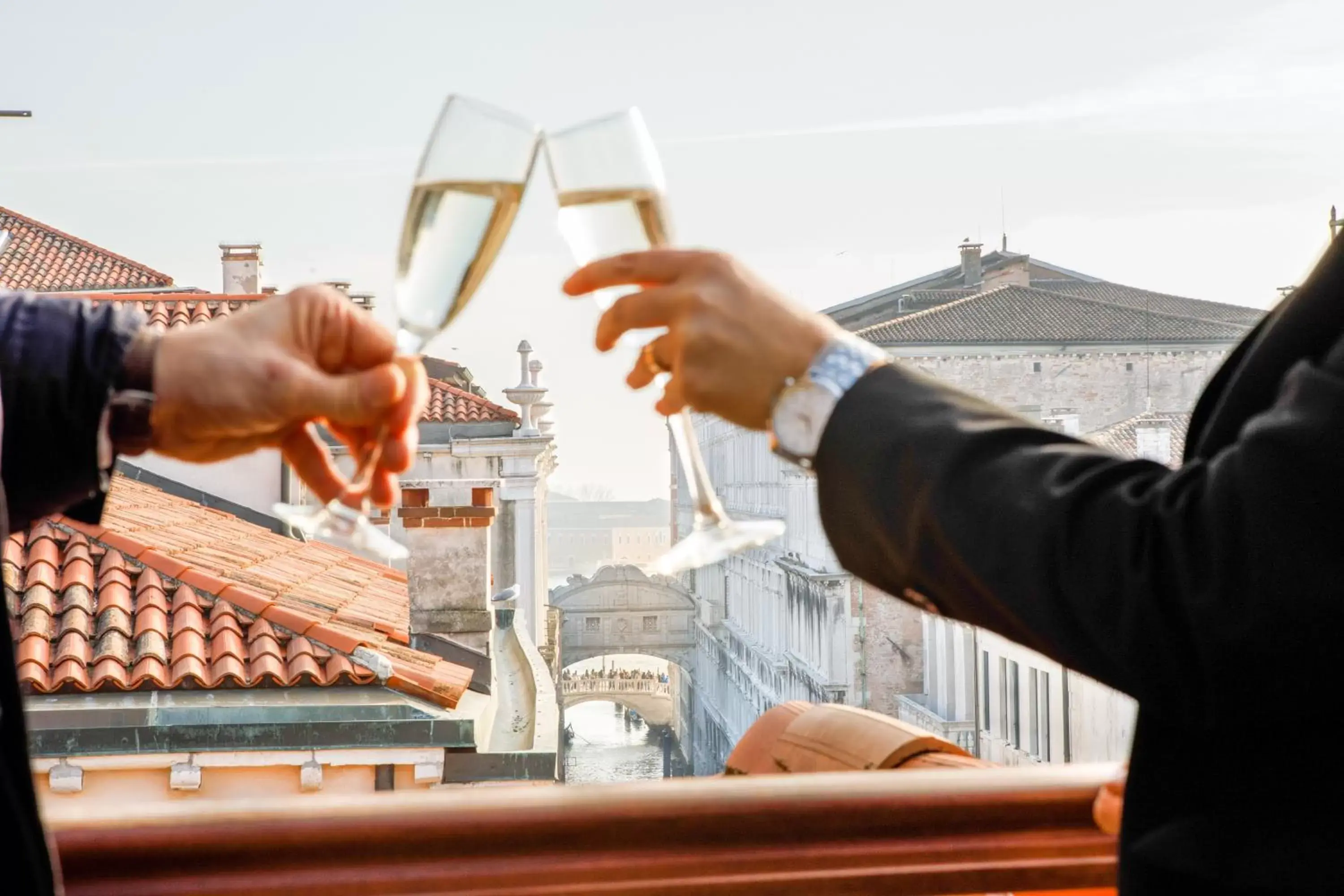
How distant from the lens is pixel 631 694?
134ft

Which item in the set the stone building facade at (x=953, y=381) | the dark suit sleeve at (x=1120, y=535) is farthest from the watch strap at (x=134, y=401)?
the stone building facade at (x=953, y=381)

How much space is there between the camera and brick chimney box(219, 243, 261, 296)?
17281mm

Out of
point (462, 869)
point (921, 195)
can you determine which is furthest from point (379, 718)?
point (921, 195)

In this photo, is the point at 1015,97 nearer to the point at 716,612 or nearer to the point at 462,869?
the point at 716,612

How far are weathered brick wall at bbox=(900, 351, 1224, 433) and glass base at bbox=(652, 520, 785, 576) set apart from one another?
2191 cm

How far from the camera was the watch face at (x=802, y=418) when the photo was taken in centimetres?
70

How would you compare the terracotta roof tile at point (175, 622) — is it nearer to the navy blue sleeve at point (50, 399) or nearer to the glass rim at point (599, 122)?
the navy blue sleeve at point (50, 399)

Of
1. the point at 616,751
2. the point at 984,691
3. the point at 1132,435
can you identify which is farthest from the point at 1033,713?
the point at 616,751

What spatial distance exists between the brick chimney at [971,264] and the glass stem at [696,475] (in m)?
26.5

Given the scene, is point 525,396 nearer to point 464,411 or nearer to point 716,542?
point 464,411

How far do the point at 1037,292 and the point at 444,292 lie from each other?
78.1ft

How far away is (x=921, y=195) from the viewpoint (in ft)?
135

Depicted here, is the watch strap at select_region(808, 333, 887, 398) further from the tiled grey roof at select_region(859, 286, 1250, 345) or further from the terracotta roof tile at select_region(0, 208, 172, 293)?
the tiled grey roof at select_region(859, 286, 1250, 345)

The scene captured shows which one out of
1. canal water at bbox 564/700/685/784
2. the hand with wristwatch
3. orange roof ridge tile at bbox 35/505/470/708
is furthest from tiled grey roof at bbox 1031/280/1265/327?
the hand with wristwatch
